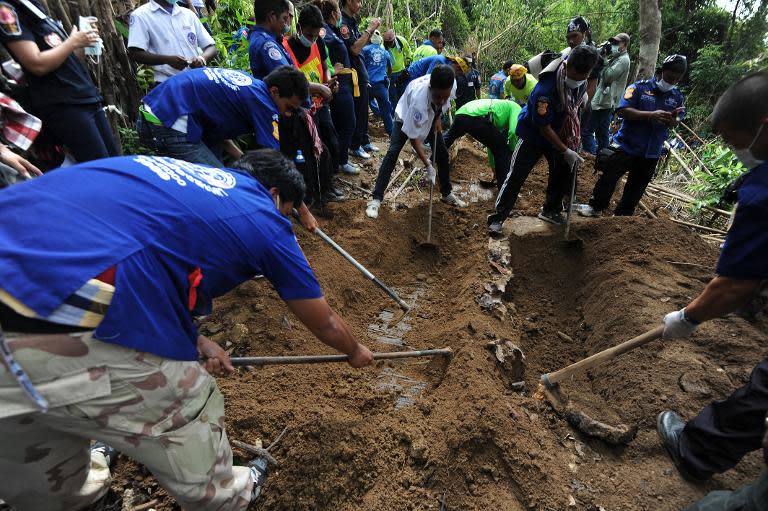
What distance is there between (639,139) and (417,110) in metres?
2.47

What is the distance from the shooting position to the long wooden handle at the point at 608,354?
7.93 feet

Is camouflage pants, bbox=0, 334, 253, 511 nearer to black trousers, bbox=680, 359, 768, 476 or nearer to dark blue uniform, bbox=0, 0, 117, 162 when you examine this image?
dark blue uniform, bbox=0, 0, 117, 162

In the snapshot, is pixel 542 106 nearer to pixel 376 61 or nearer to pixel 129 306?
pixel 376 61

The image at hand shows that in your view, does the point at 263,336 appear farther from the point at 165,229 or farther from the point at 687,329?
the point at 687,329

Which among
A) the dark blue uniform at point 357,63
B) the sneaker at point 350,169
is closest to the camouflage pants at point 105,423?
the sneaker at point 350,169

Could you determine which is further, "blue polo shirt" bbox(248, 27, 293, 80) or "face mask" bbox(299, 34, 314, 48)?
"face mask" bbox(299, 34, 314, 48)

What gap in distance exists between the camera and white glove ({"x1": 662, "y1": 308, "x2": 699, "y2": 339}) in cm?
229

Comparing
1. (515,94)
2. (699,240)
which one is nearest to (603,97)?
(515,94)

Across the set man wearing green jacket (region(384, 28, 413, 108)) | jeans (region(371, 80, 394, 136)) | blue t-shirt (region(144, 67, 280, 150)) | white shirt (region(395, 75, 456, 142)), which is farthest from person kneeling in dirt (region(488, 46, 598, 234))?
man wearing green jacket (region(384, 28, 413, 108))

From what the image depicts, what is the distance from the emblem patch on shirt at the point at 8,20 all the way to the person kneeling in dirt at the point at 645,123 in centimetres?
527

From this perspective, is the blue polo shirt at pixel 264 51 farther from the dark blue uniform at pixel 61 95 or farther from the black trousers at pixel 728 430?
the black trousers at pixel 728 430

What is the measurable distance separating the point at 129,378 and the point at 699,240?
5235 millimetres

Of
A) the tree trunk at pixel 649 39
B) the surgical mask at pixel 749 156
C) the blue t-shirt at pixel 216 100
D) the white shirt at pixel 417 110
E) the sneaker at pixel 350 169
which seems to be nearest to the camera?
the surgical mask at pixel 749 156

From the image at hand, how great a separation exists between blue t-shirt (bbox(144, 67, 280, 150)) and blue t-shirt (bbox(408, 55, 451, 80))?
362 cm
